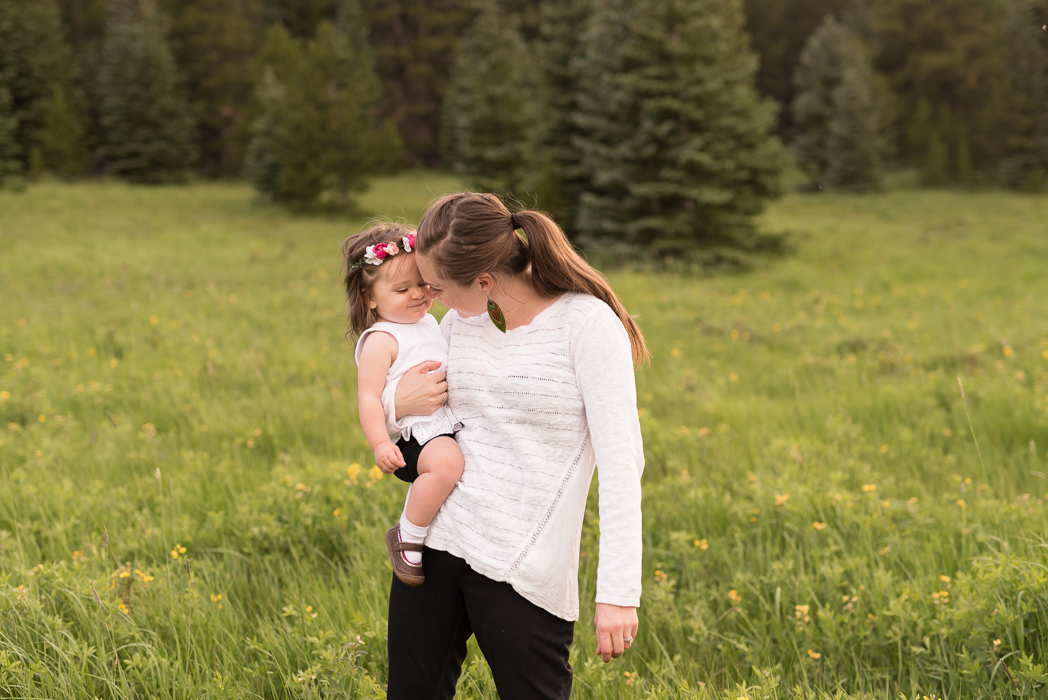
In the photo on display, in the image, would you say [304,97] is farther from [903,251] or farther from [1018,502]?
[1018,502]

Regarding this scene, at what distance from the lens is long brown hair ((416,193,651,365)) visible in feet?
5.81

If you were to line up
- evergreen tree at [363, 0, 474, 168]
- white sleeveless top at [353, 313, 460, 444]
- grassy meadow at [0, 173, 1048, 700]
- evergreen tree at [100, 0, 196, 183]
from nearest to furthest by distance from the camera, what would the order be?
white sleeveless top at [353, 313, 460, 444], grassy meadow at [0, 173, 1048, 700], evergreen tree at [100, 0, 196, 183], evergreen tree at [363, 0, 474, 168]

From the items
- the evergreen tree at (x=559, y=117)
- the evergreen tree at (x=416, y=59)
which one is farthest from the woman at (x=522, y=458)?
Result: the evergreen tree at (x=416, y=59)

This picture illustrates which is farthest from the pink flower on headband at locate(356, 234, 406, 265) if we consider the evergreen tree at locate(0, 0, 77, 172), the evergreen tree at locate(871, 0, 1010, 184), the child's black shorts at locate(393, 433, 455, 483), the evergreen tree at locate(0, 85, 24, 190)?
the evergreen tree at locate(871, 0, 1010, 184)

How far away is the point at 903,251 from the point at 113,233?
19501mm

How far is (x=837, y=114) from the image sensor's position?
34.7m

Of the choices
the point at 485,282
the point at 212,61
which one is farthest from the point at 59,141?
the point at 485,282

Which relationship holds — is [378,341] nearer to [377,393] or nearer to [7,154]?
[377,393]

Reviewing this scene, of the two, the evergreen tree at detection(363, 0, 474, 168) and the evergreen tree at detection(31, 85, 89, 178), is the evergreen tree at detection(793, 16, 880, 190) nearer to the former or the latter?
the evergreen tree at detection(363, 0, 474, 168)

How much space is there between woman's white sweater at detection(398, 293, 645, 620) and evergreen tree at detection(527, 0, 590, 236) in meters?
15.3

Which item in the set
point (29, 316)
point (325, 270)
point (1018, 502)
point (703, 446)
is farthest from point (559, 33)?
point (1018, 502)

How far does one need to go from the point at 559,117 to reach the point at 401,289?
16508mm

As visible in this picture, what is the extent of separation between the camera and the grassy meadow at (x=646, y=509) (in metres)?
2.54

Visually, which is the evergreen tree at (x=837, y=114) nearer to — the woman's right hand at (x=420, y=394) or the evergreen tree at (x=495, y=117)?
the evergreen tree at (x=495, y=117)
